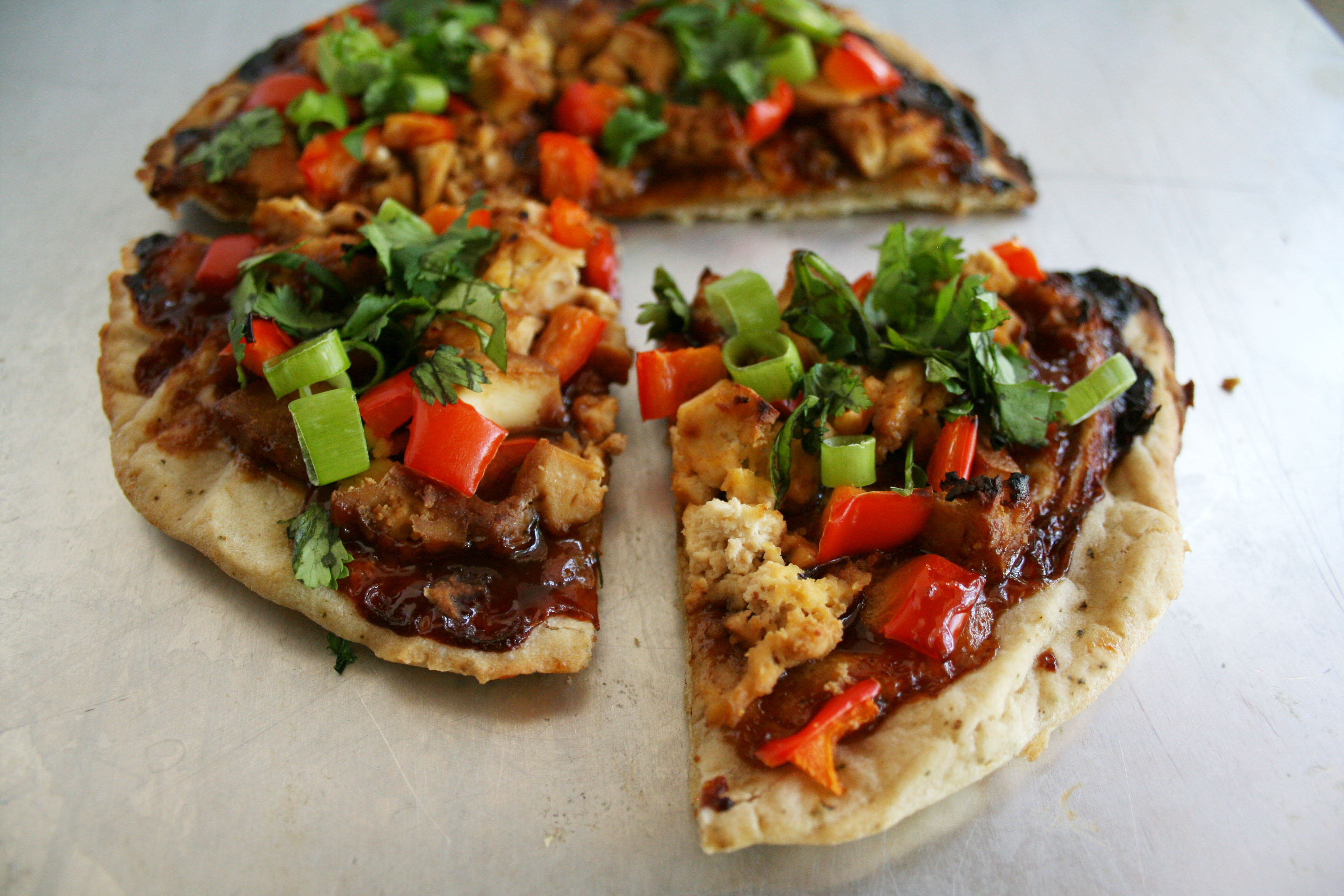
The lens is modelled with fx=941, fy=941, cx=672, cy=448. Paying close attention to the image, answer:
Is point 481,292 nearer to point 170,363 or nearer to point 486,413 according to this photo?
point 486,413

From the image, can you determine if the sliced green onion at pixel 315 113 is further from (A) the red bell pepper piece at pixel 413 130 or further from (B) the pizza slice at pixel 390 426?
(B) the pizza slice at pixel 390 426

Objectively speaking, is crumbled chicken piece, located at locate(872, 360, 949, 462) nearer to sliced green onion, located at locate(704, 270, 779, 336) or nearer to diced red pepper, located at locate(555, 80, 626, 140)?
sliced green onion, located at locate(704, 270, 779, 336)

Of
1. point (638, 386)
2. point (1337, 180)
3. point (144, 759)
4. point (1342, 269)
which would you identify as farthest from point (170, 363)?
point (1337, 180)

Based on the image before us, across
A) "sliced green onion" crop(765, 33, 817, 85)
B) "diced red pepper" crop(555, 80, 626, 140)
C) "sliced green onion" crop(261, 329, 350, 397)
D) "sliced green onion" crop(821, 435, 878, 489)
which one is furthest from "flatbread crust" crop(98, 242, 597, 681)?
"sliced green onion" crop(765, 33, 817, 85)

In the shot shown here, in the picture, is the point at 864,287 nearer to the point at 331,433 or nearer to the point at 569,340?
the point at 569,340

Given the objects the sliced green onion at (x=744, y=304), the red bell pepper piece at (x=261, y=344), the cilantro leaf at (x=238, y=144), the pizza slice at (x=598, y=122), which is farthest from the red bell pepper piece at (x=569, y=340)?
the cilantro leaf at (x=238, y=144)
